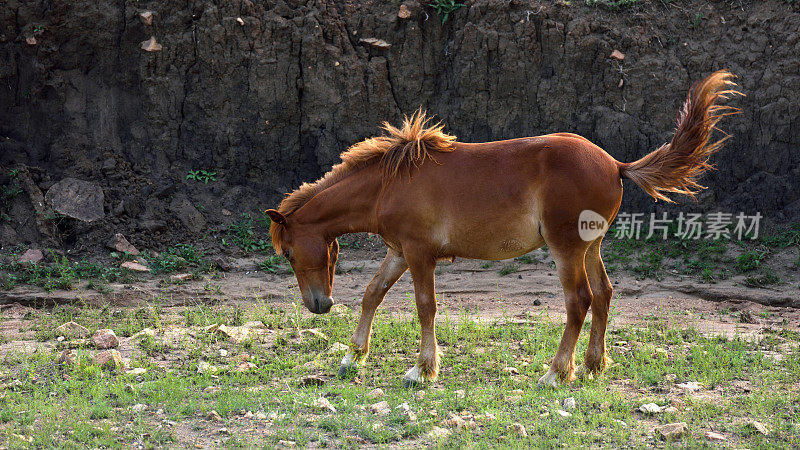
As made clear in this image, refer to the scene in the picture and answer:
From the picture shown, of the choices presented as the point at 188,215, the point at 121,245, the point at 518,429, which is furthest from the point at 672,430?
the point at 188,215

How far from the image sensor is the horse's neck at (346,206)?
618 centimetres

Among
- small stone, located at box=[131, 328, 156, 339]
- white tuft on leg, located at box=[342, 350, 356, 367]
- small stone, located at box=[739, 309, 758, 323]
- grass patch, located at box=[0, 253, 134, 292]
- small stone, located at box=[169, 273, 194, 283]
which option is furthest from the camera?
small stone, located at box=[169, 273, 194, 283]

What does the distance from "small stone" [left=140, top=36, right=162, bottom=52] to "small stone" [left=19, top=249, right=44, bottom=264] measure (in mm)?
3701

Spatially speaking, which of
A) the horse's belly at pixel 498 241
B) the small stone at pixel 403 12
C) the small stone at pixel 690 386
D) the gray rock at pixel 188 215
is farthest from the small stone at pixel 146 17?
the small stone at pixel 690 386

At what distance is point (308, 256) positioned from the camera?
621cm

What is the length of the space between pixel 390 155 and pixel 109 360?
2.95 meters

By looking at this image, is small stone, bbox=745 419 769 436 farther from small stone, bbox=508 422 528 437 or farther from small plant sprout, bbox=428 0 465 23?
small plant sprout, bbox=428 0 465 23

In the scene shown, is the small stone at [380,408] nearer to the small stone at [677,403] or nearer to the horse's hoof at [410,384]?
the horse's hoof at [410,384]

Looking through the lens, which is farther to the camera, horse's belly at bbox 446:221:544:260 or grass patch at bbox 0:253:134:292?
grass patch at bbox 0:253:134:292

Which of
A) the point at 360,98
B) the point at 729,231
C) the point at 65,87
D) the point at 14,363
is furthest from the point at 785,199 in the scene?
the point at 65,87

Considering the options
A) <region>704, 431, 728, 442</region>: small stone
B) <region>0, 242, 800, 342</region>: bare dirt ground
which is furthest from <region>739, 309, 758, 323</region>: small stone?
<region>704, 431, 728, 442</region>: small stone

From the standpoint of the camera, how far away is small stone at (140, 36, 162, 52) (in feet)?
36.7

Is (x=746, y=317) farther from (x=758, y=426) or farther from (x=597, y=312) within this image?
(x=758, y=426)

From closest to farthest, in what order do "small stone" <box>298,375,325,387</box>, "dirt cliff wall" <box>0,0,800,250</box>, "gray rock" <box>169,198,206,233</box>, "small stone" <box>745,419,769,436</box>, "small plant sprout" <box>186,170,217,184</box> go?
"small stone" <box>745,419,769,436</box> → "small stone" <box>298,375,325,387</box> → "gray rock" <box>169,198,206,233</box> → "dirt cliff wall" <box>0,0,800,250</box> → "small plant sprout" <box>186,170,217,184</box>
